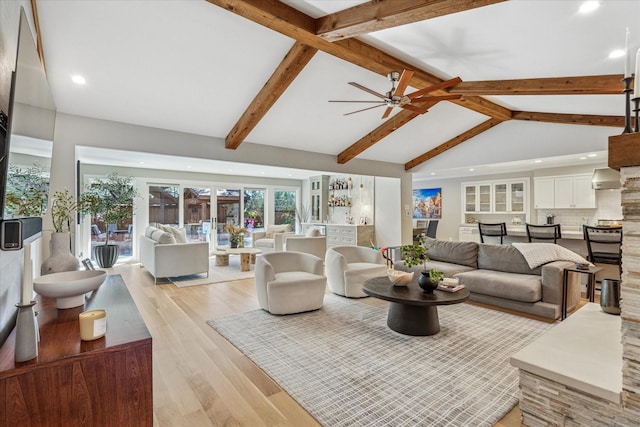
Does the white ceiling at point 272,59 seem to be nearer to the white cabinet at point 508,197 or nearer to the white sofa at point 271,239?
the white cabinet at point 508,197

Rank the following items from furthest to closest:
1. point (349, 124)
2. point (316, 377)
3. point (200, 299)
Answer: point (349, 124) → point (200, 299) → point (316, 377)

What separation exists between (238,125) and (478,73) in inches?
139

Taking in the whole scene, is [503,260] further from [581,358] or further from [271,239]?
[271,239]

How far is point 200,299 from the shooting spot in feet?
15.2

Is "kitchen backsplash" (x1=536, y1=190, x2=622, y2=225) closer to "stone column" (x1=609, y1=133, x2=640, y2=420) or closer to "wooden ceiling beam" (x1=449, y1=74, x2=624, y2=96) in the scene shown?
"wooden ceiling beam" (x1=449, y1=74, x2=624, y2=96)

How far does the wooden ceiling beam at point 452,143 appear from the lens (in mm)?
6672

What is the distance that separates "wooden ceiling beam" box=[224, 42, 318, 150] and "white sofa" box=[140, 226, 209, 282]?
215cm

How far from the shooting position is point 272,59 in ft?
12.5

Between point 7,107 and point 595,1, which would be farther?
point 595,1

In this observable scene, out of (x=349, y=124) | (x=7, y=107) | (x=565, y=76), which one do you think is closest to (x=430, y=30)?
(x=565, y=76)

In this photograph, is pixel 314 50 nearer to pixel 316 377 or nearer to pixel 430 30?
pixel 430 30

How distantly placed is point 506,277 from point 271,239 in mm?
5723

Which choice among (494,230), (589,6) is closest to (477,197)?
(494,230)

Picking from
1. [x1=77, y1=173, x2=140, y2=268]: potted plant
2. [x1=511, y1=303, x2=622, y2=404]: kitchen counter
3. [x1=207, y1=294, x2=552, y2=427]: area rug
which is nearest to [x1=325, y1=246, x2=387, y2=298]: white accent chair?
[x1=207, y1=294, x2=552, y2=427]: area rug
